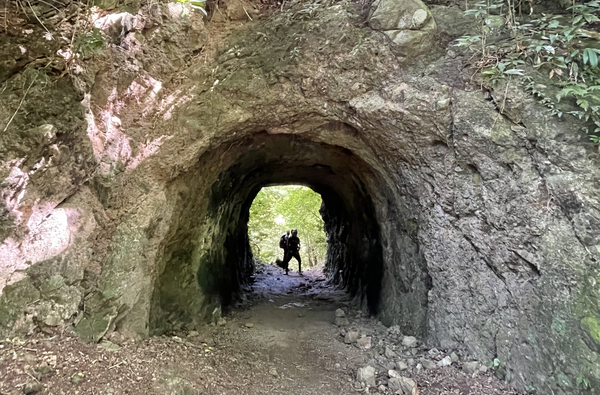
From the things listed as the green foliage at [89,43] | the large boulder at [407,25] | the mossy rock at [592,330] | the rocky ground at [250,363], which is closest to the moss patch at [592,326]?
the mossy rock at [592,330]

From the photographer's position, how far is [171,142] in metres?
3.92

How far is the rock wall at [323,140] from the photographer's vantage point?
2.95m


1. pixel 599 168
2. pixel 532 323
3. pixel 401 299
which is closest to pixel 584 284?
pixel 532 323

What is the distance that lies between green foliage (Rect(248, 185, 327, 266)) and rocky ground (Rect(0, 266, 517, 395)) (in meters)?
10.9

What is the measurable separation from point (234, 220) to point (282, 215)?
30.4ft

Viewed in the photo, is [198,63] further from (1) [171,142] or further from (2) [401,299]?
(2) [401,299]

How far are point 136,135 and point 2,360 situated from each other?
2223mm

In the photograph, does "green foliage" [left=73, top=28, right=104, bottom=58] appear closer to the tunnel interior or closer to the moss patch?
the tunnel interior

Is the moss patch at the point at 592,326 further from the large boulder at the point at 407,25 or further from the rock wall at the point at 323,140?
the large boulder at the point at 407,25

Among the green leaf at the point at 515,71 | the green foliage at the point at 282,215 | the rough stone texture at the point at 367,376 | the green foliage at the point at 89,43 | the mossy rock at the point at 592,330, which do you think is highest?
the green foliage at the point at 89,43

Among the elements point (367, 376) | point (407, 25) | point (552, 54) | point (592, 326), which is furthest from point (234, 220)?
point (592, 326)

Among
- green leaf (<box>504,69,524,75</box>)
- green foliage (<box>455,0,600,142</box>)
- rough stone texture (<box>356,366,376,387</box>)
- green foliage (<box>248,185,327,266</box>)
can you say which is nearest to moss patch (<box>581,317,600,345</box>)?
green foliage (<box>455,0,600,142</box>)

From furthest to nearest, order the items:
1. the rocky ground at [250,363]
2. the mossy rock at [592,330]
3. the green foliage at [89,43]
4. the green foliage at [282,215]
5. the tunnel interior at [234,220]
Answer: the green foliage at [282,215] → the tunnel interior at [234,220] → the green foliage at [89,43] → the rocky ground at [250,363] → the mossy rock at [592,330]

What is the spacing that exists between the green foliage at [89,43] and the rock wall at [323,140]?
217 millimetres
